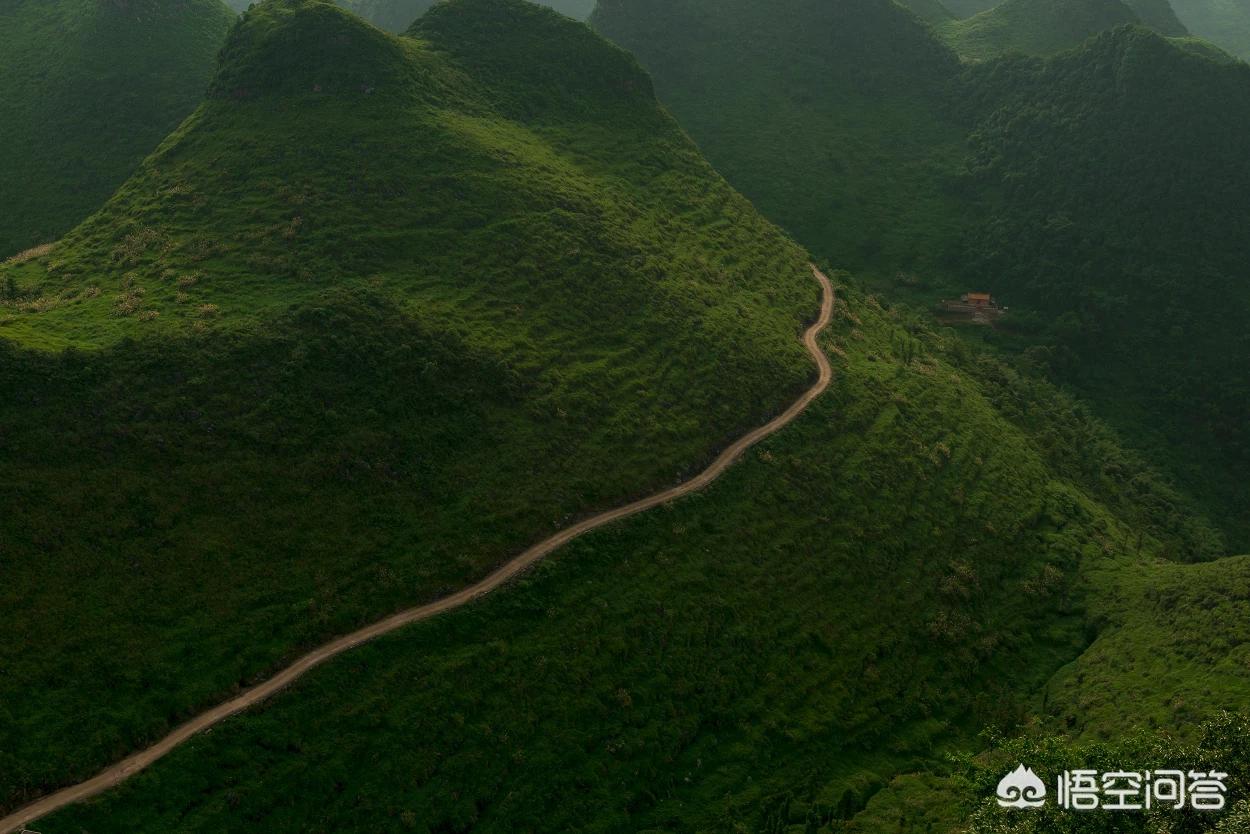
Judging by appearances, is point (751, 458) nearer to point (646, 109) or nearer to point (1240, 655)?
point (1240, 655)

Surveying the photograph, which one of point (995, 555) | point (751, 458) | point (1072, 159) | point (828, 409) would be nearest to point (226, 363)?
point (751, 458)

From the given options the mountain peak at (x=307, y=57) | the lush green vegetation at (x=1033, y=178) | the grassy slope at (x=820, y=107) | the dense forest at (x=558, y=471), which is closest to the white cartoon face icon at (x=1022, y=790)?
the dense forest at (x=558, y=471)

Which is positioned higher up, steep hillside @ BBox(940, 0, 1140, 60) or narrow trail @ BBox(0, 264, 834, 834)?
steep hillside @ BBox(940, 0, 1140, 60)

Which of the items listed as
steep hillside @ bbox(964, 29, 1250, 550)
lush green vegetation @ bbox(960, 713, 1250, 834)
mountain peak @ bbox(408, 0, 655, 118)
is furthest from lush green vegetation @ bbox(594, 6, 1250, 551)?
lush green vegetation @ bbox(960, 713, 1250, 834)

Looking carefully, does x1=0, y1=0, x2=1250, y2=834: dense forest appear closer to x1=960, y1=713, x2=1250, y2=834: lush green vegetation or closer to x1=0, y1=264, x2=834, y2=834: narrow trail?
x1=960, y1=713, x2=1250, y2=834: lush green vegetation

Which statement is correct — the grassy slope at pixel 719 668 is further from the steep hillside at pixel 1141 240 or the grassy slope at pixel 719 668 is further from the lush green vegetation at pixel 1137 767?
the steep hillside at pixel 1141 240
